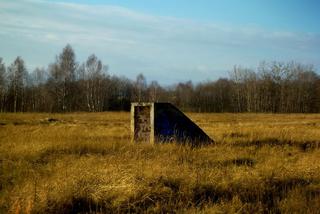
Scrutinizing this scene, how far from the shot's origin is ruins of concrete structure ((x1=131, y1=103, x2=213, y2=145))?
11.6m

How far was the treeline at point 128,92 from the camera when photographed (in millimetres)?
63000

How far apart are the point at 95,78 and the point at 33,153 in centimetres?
6127

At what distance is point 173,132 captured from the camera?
1178 centimetres

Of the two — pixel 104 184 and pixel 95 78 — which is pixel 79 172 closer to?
pixel 104 184

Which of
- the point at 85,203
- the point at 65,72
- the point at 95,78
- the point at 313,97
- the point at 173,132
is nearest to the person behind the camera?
the point at 85,203

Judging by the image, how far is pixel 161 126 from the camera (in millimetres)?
11711

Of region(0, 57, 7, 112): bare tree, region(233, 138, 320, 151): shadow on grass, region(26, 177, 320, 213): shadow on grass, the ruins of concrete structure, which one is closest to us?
region(26, 177, 320, 213): shadow on grass

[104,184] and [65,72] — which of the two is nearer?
[104,184]

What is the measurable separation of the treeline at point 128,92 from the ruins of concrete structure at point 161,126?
50.8m

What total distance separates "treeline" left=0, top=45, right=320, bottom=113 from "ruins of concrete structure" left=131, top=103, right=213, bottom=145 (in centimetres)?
5083

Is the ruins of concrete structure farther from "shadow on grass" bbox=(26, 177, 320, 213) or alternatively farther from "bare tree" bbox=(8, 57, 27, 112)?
"bare tree" bbox=(8, 57, 27, 112)

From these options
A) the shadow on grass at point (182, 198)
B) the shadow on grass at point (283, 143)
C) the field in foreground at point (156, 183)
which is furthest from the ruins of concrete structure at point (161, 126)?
the shadow on grass at point (182, 198)

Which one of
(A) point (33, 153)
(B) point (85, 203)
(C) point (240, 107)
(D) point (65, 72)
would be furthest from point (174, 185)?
(C) point (240, 107)

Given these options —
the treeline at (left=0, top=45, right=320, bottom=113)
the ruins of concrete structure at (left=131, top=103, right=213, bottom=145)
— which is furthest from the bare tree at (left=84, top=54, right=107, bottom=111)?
the ruins of concrete structure at (left=131, top=103, right=213, bottom=145)
